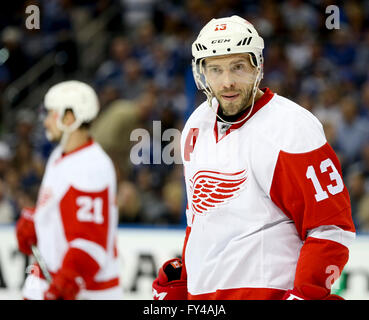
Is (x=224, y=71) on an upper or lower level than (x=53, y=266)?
upper

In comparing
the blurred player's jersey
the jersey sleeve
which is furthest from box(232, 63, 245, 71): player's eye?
the blurred player's jersey

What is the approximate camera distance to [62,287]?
2.72 metres

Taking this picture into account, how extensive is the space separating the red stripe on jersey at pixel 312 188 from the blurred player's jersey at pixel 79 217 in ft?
4.09

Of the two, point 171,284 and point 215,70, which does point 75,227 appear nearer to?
point 171,284

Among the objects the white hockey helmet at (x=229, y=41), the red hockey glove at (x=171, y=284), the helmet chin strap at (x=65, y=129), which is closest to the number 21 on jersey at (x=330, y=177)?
the white hockey helmet at (x=229, y=41)

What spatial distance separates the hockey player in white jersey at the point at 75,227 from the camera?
2809 mm

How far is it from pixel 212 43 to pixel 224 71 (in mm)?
79

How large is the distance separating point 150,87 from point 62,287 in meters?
2.78

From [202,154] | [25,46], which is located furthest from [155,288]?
[25,46]

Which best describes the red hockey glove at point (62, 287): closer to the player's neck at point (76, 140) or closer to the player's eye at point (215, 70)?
the player's neck at point (76, 140)

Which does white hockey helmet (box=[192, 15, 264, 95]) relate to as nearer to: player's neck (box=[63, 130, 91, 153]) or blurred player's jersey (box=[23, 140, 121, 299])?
blurred player's jersey (box=[23, 140, 121, 299])

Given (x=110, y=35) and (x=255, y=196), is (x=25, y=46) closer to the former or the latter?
(x=110, y=35)

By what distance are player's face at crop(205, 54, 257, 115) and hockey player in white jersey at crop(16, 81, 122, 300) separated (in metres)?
1.13

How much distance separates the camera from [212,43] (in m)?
1.86
